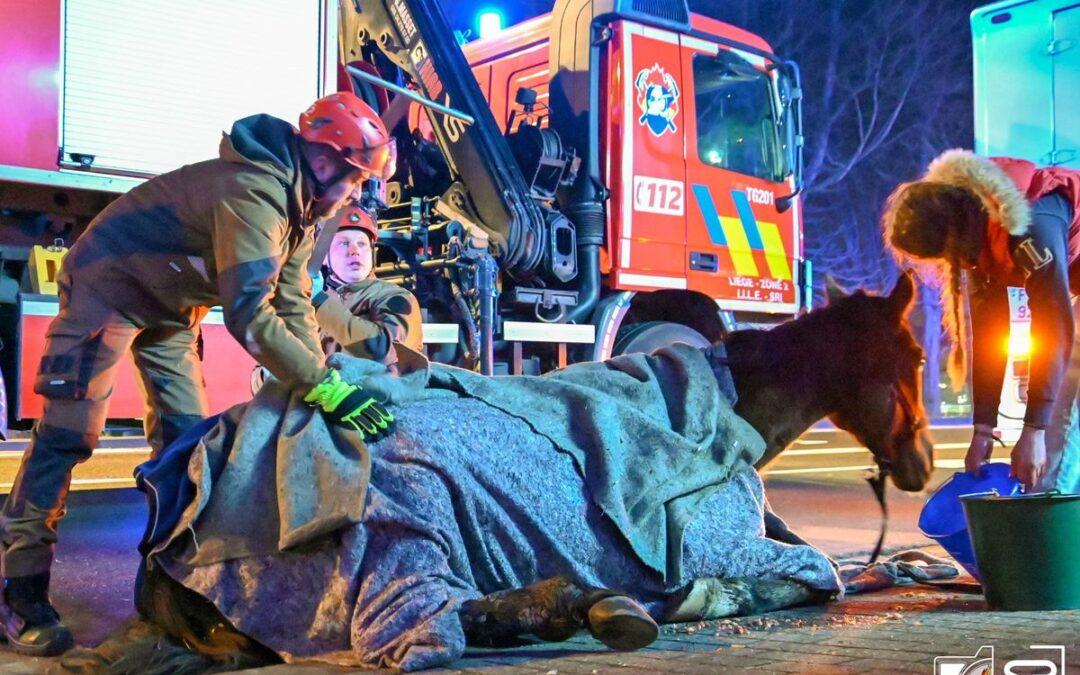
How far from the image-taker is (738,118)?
9609 mm

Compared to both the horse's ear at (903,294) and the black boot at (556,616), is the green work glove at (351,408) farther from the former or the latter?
the horse's ear at (903,294)

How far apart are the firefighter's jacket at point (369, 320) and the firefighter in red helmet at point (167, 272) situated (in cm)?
154

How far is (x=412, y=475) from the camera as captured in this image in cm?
331

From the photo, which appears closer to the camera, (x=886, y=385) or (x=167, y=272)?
(x=167, y=272)

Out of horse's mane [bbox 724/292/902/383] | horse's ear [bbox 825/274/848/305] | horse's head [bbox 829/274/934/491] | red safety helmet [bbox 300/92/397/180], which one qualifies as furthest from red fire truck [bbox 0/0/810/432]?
horse's head [bbox 829/274/934/491]

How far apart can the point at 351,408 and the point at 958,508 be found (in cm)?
250

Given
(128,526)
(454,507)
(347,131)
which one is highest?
(347,131)

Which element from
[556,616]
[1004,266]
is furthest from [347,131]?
[1004,266]

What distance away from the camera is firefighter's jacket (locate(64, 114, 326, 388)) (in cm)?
361

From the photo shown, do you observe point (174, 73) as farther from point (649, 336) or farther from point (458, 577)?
point (458, 577)

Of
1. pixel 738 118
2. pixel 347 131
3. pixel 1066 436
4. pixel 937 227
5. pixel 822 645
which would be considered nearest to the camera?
pixel 822 645

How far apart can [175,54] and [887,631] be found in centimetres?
508

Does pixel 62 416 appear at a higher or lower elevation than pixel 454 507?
higher

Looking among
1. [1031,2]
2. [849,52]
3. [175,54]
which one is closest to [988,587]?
[175,54]
